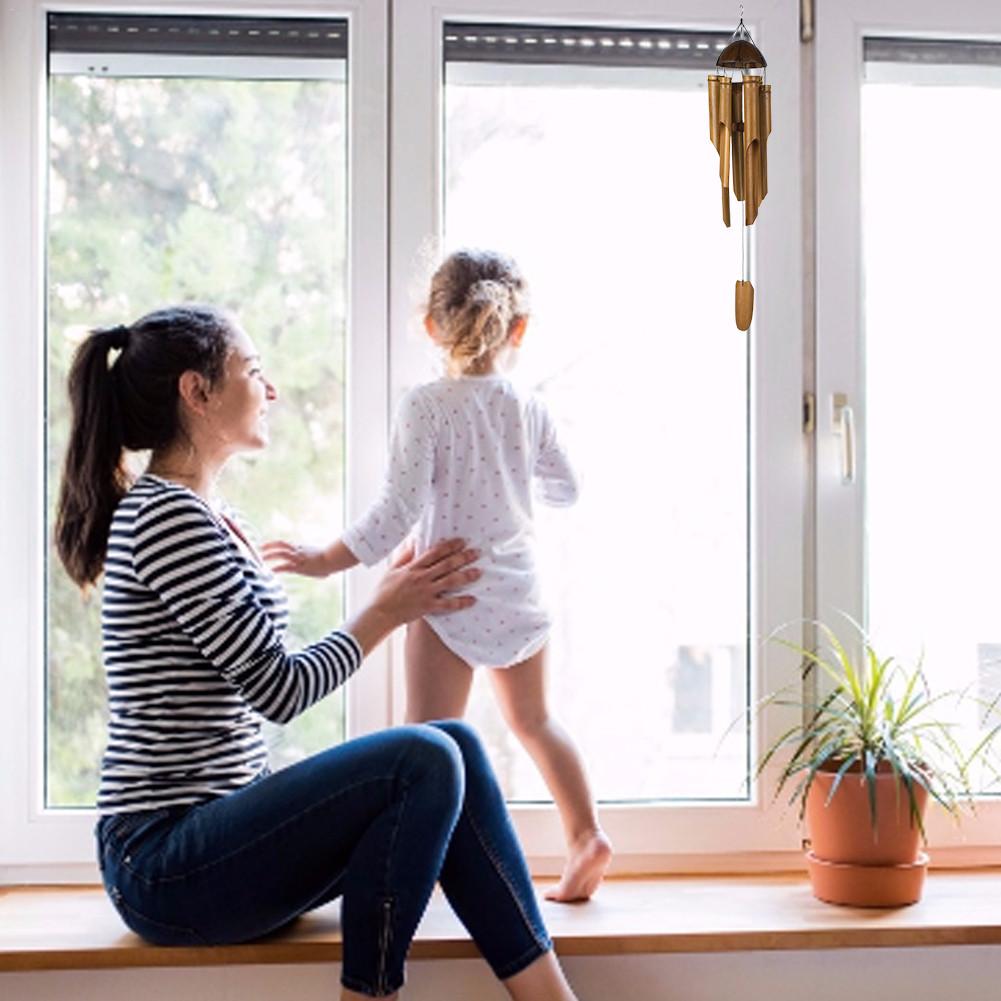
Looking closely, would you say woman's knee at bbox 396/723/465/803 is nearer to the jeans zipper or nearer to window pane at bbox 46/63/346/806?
the jeans zipper

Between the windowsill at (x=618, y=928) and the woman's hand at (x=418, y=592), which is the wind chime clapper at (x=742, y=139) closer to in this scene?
the woman's hand at (x=418, y=592)

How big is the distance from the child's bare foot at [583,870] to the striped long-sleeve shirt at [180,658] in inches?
20.8

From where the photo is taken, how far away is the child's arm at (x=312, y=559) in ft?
7.97

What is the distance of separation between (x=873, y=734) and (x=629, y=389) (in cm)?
66

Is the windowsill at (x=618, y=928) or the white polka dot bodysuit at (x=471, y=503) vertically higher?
the white polka dot bodysuit at (x=471, y=503)

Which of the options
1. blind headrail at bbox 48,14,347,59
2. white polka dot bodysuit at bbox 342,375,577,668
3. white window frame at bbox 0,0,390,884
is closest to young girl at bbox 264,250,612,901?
white polka dot bodysuit at bbox 342,375,577,668

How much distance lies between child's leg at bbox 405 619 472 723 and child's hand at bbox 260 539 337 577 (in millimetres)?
165

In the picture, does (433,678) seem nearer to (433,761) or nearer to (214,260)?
(433,761)

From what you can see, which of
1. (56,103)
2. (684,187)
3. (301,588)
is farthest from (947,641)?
(56,103)

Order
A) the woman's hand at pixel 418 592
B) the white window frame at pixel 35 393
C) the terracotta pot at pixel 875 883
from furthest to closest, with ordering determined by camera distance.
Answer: the white window frame at pixel 35 393
the terracotta pot at pixel 875 883
the woman's hand at pixel 418 592

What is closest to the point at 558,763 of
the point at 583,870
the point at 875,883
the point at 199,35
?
the point at 583,870

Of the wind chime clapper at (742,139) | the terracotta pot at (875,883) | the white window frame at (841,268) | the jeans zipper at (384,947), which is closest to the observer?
the wind chime clapper at (742,139)

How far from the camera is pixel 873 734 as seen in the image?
2395 mm

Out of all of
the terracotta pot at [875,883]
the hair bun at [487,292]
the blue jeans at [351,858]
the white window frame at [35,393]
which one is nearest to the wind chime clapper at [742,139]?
the hair bun at [487,292]
